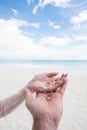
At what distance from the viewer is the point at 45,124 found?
1.32 meters

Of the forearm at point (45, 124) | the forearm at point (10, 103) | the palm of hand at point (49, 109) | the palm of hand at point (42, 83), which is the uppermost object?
the palm of hand at point (42, 83)

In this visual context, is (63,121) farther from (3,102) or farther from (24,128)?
(3,102)

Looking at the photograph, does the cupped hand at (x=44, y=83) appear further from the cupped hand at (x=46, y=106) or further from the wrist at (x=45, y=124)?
the wrist at (x=45, y=124)

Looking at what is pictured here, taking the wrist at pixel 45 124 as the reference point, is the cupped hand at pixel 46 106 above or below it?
above

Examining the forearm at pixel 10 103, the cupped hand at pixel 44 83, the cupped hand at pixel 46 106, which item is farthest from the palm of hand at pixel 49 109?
the forearm at pixel 10 103

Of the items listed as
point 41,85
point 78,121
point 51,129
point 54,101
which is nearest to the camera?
point 51,129

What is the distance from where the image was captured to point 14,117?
4957mm

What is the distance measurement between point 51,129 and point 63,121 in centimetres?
359

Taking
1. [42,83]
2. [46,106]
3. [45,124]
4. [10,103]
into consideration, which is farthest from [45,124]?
[10,103]

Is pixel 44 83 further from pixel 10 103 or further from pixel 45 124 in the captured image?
pixel 45 124

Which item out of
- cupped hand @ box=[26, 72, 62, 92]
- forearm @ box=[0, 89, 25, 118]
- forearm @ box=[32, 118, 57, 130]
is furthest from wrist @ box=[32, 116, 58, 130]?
forearm @ box=[0, 89, 25, 118]

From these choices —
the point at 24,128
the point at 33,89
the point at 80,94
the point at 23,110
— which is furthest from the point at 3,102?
the point at 80,94

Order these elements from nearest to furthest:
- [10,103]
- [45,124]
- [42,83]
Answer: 1. [45,124]
2. [42,83]
3. [10,103]

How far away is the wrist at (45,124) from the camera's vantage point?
1313 millimetres
